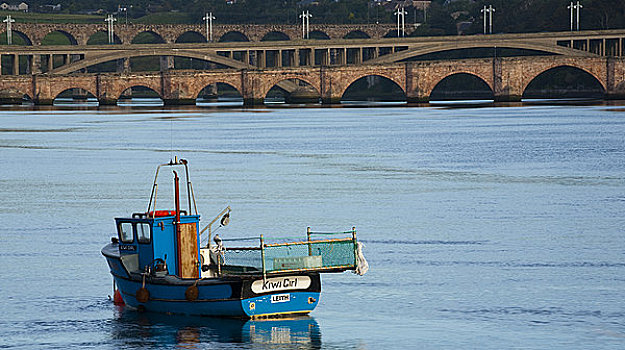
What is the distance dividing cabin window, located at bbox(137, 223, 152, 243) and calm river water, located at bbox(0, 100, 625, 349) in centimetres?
186

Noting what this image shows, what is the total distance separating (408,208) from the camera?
45938 millimetres

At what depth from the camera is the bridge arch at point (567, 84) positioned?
616 feet

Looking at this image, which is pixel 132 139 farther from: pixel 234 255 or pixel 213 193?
pixel 234 255

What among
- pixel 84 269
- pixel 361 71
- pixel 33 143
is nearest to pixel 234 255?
pixel 84 269

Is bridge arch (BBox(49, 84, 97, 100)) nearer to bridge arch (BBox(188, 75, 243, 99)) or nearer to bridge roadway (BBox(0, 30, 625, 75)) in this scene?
bridge arch (BBox(188, 75, 243, 99))

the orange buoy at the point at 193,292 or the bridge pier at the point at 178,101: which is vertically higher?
the bridge pier at the point at 178,101

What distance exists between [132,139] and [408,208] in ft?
155

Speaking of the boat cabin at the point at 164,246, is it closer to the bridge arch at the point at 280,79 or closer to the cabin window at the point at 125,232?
the cabin window at the point at 125,232

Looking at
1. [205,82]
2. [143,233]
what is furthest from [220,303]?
[205,82]

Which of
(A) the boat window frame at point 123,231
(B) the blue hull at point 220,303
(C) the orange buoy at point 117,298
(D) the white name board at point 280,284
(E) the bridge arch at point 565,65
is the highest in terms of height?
(E) the bridge arch at point 565,65

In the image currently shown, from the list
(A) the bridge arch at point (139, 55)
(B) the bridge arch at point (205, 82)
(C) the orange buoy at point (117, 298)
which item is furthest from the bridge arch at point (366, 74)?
(C) the orange buoy at point (117, 298)

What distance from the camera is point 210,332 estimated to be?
1037 inches

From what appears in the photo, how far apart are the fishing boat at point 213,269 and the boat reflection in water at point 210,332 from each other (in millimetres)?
222

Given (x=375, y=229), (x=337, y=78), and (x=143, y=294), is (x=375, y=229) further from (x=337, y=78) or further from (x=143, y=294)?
(x=337, y=78)
